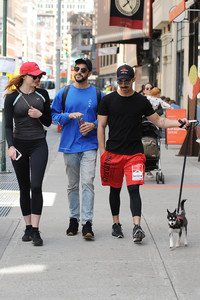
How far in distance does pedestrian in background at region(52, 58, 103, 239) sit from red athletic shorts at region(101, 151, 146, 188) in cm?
18

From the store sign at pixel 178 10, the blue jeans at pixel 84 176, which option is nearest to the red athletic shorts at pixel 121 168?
the blue jeans at pixel 84 176

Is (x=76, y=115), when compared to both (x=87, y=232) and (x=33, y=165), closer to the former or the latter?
(x=33, y=165)

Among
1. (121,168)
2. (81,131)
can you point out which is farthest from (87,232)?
(81,131)

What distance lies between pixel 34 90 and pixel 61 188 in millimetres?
4279

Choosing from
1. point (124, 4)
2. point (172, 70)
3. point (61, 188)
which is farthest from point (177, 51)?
point (61, 188)

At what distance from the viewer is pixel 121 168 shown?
23.2 ft

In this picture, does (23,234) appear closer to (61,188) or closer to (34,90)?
(34,90)

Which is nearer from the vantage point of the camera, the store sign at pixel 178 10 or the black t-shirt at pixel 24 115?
the black t-shirt at pixel 24 115

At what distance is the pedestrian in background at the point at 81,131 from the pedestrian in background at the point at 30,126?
26 centimetres

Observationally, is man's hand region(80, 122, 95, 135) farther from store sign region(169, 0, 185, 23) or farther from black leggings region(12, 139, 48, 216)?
store sign region(169, 0, 185, 23)

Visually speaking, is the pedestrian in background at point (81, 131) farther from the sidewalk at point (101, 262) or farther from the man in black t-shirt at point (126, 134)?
the sidewalk at point (101, 262)

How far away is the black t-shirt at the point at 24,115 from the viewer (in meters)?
6.83

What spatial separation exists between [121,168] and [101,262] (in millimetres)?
1245

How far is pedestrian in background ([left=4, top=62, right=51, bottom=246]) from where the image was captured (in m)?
6.83
